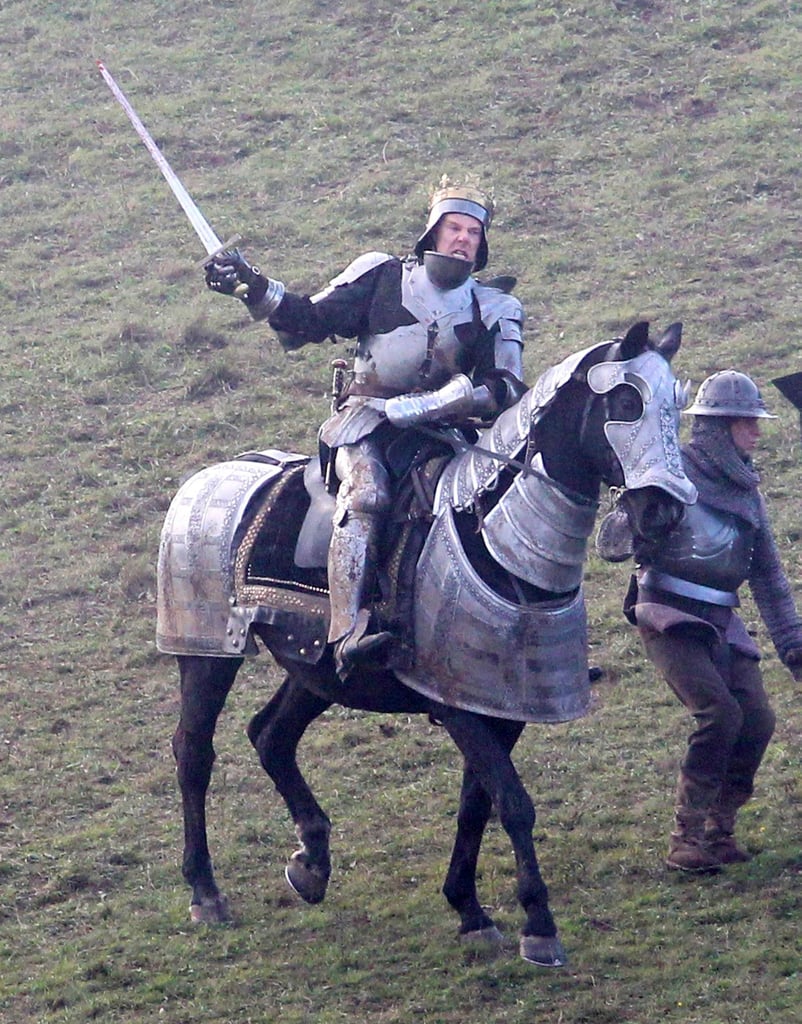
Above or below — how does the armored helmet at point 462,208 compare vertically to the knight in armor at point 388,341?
above

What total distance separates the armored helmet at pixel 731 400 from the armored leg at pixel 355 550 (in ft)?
4.73

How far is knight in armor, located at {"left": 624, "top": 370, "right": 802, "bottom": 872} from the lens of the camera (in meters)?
7.18

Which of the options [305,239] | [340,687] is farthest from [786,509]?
[305,239]

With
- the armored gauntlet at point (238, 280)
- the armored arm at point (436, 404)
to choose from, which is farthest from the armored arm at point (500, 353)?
the armored gauntlet at point (238, 280)

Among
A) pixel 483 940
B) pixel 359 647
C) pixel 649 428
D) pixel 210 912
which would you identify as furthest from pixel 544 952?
pixel 649 428

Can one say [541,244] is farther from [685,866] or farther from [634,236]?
[685,866]

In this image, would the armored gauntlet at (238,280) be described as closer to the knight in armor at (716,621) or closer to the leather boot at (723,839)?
the knight in armor at (716,621)

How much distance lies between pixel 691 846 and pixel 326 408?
6.25m

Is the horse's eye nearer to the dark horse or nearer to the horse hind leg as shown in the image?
the dark horse

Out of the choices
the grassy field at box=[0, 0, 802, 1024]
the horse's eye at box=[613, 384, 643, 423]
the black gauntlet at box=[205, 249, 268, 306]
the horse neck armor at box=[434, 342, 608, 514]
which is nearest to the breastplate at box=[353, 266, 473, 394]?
the horse neck armor at box=[434, 342, 608, 514]

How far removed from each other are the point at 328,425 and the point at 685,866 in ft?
7.58

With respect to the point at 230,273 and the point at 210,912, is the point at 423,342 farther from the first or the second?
the point at 210,912

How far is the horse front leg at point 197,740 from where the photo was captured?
745cm

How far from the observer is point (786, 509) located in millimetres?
10844
